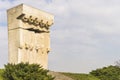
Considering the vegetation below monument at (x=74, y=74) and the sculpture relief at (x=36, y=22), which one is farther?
the sculpture relief at (x=36, y=22)

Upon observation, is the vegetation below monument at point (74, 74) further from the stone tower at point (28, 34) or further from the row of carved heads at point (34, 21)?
the row of carved heads at point (34, 21)

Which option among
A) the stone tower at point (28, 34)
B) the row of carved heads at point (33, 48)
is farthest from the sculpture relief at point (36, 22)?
the row of carved heads at point (33, 48)

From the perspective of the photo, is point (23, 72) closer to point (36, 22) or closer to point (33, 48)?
point (33, 48)

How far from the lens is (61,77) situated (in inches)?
894

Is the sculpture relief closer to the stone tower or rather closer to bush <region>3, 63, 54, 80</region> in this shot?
the stone tower

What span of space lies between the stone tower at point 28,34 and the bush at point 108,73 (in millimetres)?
15242

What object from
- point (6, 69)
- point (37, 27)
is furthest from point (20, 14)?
point (6, 69)

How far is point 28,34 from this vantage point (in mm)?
15641

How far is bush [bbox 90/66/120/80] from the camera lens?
31.2 metres

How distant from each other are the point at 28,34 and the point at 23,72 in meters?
2.59

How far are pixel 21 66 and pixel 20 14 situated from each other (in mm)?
2487

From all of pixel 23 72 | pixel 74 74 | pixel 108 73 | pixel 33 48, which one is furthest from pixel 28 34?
pixel 108 73

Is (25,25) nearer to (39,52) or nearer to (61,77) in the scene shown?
(39,52)

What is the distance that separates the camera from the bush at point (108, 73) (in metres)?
31.2
